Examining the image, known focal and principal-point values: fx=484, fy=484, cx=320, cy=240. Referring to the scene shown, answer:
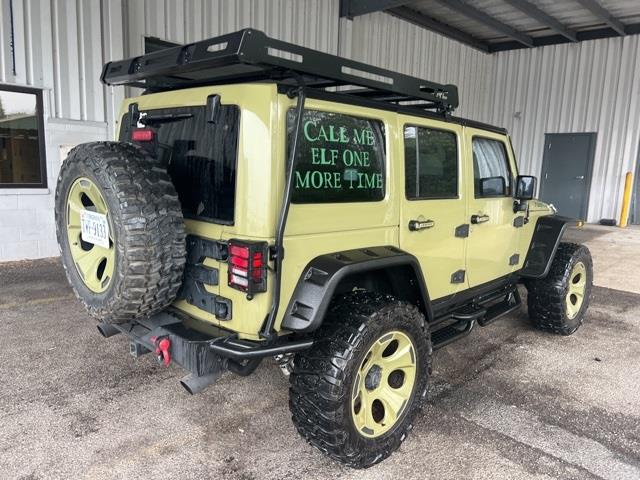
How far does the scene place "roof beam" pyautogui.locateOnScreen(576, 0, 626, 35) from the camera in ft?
36.6

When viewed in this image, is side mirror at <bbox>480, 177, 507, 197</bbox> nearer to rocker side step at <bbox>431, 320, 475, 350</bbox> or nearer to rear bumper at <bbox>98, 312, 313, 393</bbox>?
rocker side step at <bbox>431, 320, 475, 350</bbox>

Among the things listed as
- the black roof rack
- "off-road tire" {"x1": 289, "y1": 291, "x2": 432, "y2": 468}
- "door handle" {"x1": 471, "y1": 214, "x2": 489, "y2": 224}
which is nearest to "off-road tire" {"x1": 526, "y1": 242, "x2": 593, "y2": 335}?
"door handle" {"x1": 471, "y1": 214, "x2": 489, "y2": 224}

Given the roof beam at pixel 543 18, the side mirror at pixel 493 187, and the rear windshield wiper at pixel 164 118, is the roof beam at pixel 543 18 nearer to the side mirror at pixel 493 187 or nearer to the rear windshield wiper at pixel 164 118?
the side mirror at pixel 493 187

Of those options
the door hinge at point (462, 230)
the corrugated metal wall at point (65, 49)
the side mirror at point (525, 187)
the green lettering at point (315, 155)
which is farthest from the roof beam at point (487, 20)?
the green lettering at point (315, 155)

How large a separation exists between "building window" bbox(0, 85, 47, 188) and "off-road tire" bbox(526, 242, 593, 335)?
676cm

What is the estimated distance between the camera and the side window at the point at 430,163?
306 centimetres

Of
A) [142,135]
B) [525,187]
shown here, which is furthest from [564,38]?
[142,135]

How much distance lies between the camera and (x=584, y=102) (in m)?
13.9

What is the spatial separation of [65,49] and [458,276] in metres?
6.54

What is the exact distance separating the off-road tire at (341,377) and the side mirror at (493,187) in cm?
159

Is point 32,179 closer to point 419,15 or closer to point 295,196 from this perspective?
point 295,196

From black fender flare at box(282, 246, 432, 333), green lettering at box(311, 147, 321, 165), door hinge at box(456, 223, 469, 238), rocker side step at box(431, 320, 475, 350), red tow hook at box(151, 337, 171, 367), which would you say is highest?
green lettering at box(311, 147, 321, 165)

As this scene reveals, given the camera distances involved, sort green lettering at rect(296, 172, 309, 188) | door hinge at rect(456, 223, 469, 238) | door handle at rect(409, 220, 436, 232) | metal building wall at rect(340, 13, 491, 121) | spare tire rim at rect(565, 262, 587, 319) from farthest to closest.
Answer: metal building wall at rect(340, 13, 491, 121)
spare tire rim at rect(565, 262, 587, 319)
door hinge at rect(456, 223, 469, 238)
door handle at rect(409, 220, 436, 232)
green lettering at rect(296, 172, 309, 188)

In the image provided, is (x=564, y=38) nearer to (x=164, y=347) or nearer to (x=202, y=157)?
(x=202, y=157)
